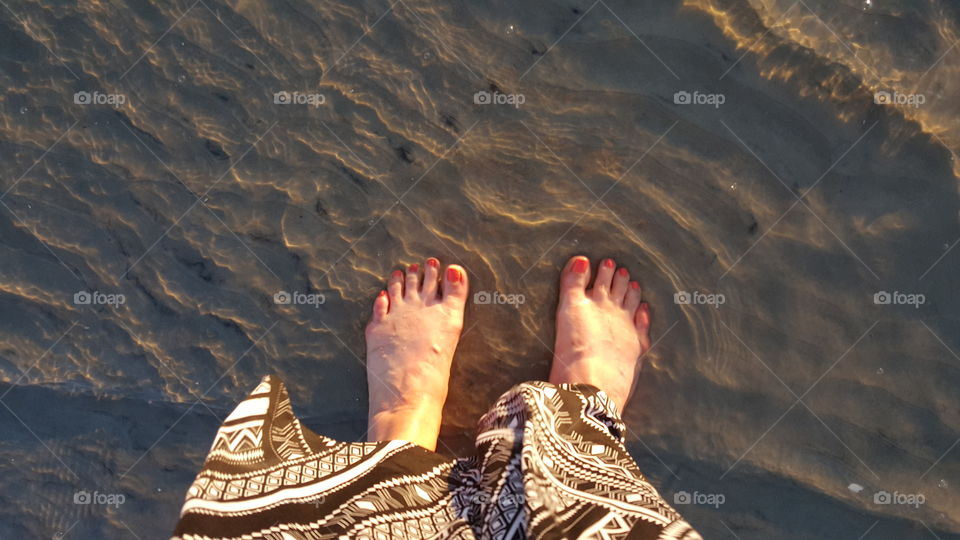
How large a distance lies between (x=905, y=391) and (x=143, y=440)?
9.35 feet

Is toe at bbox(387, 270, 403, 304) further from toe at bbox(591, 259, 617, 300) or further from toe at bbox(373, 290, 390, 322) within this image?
toe at bbox(591, 259, 617, 300)

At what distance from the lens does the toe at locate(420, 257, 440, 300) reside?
243cm

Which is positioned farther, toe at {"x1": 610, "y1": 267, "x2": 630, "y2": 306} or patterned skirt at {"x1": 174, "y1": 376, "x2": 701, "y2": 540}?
toe at {"x1": 610, "y1": 267, "x2": 630, "y2": 306}

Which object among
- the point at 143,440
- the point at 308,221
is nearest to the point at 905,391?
the point at 308,221

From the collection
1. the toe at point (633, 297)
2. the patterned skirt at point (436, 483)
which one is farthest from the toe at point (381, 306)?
the toe at point (633, 297)

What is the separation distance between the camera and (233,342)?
246 centimetres

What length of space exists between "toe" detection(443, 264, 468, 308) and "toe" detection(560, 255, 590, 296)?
366 mm

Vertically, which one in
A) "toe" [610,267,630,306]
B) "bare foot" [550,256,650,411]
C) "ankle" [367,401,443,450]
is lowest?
"ankle" [367,401,443,450]

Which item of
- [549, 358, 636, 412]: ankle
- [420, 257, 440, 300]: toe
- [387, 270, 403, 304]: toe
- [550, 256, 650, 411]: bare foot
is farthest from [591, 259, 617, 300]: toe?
[387, 270, 403, 304]: toe

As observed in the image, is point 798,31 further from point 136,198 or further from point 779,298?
point 136,198

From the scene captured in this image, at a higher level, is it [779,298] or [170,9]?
[170,9]

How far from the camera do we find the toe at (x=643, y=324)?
7.88 feet

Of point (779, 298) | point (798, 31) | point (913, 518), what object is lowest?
point (913, 518)

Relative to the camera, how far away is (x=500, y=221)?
93.4 inches
